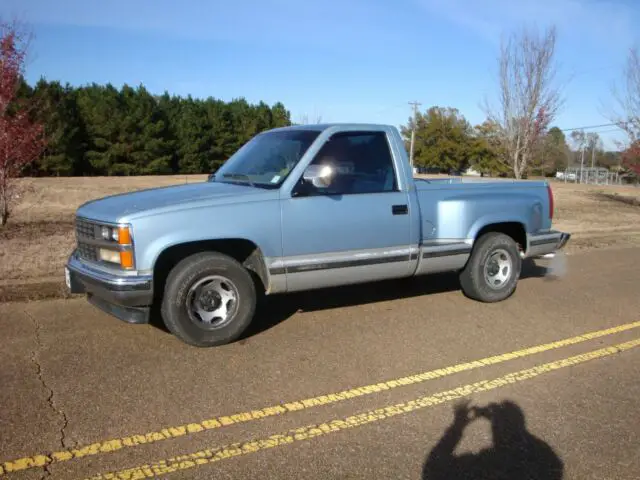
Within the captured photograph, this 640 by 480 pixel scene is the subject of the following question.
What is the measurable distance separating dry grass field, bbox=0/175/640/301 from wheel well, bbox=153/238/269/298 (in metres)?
2.29

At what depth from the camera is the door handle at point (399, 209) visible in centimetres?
576

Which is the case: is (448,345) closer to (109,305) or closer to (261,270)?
Result: (261,270)

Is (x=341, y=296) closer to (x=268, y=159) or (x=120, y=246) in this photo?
(x=268, y=159)

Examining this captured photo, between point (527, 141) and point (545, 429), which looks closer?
point (545, 429)

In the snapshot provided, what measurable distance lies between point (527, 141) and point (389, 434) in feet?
81.4

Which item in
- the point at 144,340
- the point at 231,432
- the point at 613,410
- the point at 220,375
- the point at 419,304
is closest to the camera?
the point at 231,432

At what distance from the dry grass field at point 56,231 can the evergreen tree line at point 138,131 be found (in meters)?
26.8

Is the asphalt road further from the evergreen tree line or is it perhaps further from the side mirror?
the evergreen tree line

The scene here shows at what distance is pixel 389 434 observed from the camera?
3.58 metres

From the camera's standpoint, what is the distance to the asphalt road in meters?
3.26

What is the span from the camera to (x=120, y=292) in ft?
15.1

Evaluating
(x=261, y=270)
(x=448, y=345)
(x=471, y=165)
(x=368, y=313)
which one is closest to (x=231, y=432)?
(x=261, y=270)

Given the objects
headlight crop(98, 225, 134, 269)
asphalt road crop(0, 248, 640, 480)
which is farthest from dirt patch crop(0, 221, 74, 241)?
headlight crop(98, 225, 134, 269)

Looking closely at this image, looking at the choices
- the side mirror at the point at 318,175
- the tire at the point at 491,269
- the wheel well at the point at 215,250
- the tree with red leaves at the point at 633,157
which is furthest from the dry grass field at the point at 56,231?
the tire at the point at 491,269
